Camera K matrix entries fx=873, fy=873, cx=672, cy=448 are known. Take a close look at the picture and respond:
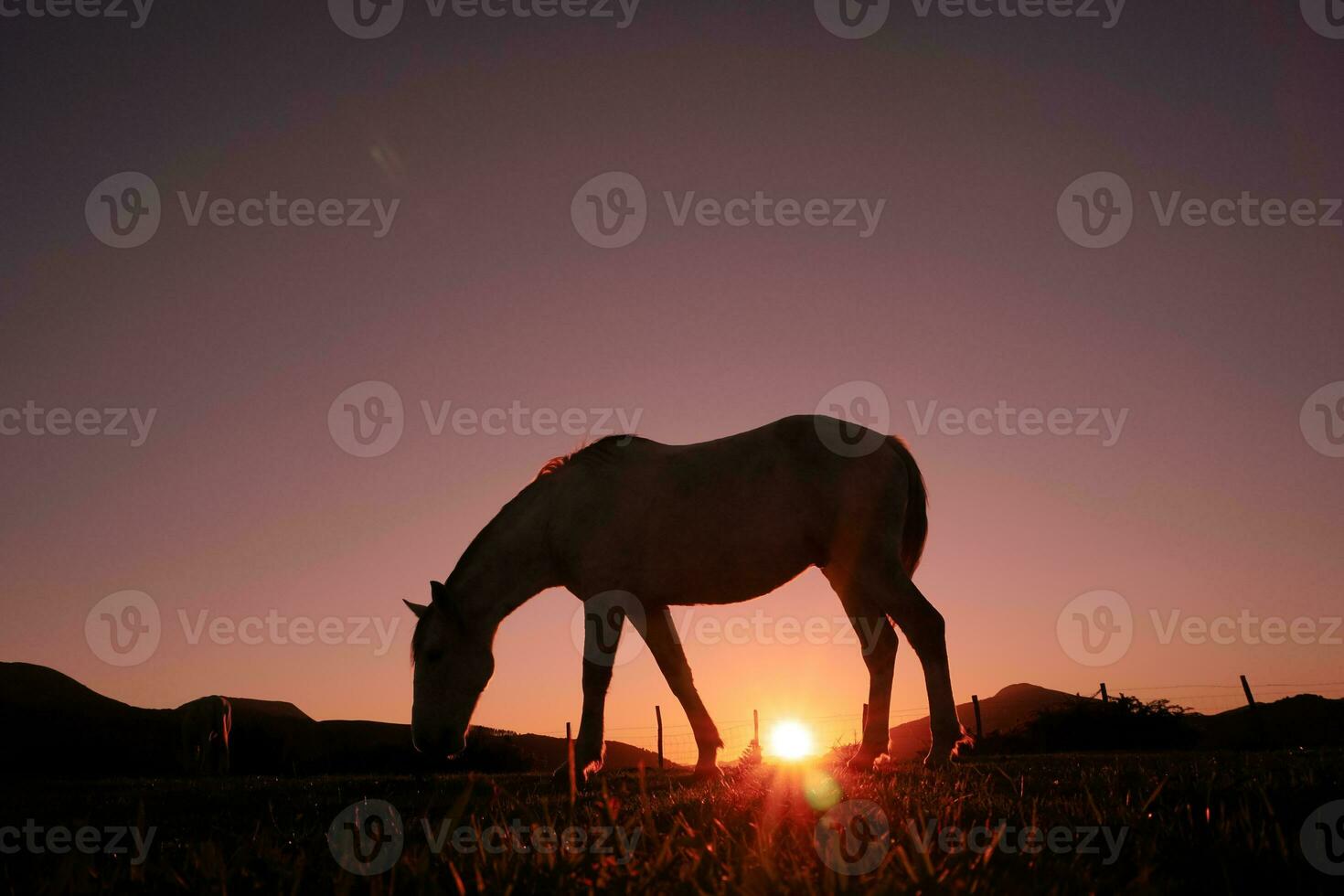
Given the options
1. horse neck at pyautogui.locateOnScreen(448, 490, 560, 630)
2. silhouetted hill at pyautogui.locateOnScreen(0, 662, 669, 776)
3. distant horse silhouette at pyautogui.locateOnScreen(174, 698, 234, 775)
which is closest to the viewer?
horse neck at pyautogui.locateOnScreen(448, 490, 560, 630)

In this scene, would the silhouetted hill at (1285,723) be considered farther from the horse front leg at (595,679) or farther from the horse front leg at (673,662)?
the horse front leg at (595,679)

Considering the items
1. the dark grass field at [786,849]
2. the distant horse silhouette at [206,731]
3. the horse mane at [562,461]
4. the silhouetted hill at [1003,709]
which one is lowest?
the silhouetted hill at [1003,709]

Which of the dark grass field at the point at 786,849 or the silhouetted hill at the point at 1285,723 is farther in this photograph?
the silhouetted hill at the point at 1285,723

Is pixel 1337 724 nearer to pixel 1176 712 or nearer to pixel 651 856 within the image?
pixel 1176 712

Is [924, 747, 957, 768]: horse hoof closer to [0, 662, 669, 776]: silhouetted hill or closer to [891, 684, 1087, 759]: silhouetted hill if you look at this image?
[0, 662, 669, 776]: silhouetted hill

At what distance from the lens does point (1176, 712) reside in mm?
23500

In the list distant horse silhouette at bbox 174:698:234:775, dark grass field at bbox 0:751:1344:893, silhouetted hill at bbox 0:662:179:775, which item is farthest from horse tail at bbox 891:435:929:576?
silhouetted hill at bbox 0:662:179:775

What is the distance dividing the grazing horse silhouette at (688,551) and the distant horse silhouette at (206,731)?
594 inches

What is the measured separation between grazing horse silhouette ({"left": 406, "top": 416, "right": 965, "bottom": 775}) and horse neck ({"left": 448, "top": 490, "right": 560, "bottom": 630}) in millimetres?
10

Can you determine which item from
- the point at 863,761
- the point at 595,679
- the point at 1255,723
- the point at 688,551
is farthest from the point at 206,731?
the point at 1255,723

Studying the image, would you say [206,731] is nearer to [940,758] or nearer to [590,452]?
[590,452]

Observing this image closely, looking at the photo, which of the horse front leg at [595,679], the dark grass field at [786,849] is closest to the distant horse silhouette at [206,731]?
the horse front leg at [595,679]

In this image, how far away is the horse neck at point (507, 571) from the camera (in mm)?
6965

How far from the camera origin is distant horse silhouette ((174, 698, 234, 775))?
19.0m
